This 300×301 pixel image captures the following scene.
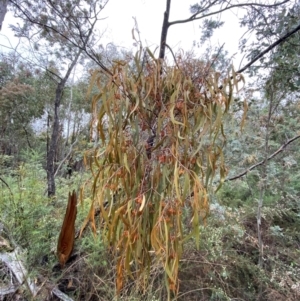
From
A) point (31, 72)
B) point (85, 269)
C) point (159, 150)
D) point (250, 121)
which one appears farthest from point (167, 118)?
point (31, 72)

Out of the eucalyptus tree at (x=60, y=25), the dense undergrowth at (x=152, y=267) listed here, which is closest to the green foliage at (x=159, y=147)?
the dense undergrowth at (x=152, y=267)

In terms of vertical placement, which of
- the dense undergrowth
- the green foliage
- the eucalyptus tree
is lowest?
the dense undergrowth

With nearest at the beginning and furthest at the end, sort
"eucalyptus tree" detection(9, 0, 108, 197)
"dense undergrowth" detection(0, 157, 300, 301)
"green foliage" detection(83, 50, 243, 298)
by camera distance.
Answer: "green foliage" detection(83, 50, 243, 298) → "dense undergrowth" detection(0, 157, 300, 301) → "eucalyptus tree" detection(9, 0, 108, 197)

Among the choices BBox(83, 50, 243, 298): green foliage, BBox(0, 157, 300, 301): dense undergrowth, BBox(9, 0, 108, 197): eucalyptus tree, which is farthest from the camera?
BBox(9, 0, 108, 197): eucalyptus tree

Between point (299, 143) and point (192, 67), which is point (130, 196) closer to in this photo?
point (192, 67)

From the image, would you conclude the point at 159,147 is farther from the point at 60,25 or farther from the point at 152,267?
the point at 60,25

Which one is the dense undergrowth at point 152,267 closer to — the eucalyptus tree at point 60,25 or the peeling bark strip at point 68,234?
the peeling bark strip at point 68,234

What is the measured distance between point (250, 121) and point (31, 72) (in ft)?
16.3

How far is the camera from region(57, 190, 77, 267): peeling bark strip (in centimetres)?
131

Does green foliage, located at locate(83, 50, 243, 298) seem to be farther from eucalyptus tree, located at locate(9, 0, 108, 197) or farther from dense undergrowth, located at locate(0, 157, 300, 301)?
eucalyptus tree, located at locate(9, 0, 108, 197)

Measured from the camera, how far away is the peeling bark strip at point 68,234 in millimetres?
1312

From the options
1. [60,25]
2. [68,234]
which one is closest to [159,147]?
[68,234]

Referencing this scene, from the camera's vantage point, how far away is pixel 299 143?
2.76m

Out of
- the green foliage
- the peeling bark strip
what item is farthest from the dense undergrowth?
the green foliage
